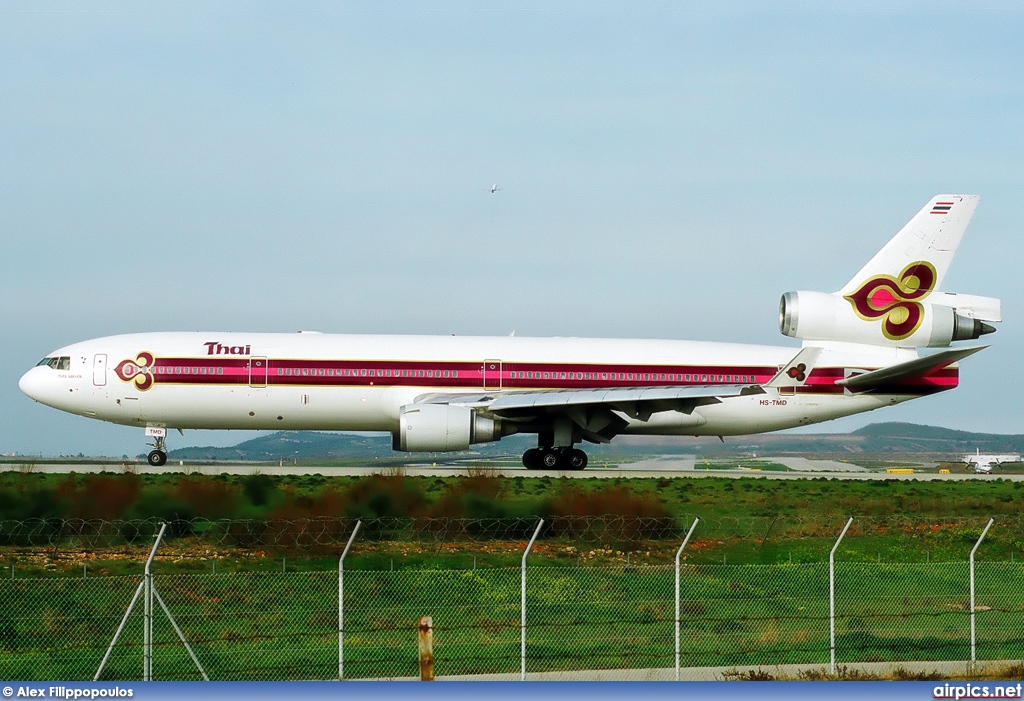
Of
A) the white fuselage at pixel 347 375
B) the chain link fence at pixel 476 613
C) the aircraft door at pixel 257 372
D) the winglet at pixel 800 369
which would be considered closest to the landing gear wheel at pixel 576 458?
the white fuselage at pixel 347 375

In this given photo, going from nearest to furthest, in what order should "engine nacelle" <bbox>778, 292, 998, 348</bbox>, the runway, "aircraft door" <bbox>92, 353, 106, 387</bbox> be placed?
the runway < "aircraft door" <bbox>92, 353, 106, 387</bbox> < "engine nacelle" <bbox>778, 292, 998, 348</bbox>

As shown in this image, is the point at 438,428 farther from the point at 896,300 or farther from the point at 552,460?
the point at 896,300

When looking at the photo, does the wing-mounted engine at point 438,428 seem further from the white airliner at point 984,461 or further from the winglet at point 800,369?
the white airliner at point 984,461

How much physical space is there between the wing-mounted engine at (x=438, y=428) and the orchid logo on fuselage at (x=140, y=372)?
791 cm

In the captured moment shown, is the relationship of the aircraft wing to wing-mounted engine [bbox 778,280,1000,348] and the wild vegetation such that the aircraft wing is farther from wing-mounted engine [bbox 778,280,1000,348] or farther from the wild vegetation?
the wild vegetation

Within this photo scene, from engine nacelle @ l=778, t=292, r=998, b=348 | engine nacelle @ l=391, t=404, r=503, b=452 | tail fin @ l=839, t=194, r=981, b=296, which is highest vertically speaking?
tail fin @ l=839, t=194, r=981, b=296

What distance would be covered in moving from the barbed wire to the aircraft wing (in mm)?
10438

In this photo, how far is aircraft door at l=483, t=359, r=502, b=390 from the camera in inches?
1588

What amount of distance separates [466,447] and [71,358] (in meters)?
12.8

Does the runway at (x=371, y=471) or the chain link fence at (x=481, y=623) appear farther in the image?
the runway at (x=371, y=471)

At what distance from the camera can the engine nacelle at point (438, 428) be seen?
37594mm

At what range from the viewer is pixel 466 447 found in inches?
1513

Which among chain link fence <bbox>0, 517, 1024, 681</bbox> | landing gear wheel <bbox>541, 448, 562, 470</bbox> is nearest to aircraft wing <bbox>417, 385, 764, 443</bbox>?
landing gear wheel <bbox>541, 448, 562, 470</bbox>
